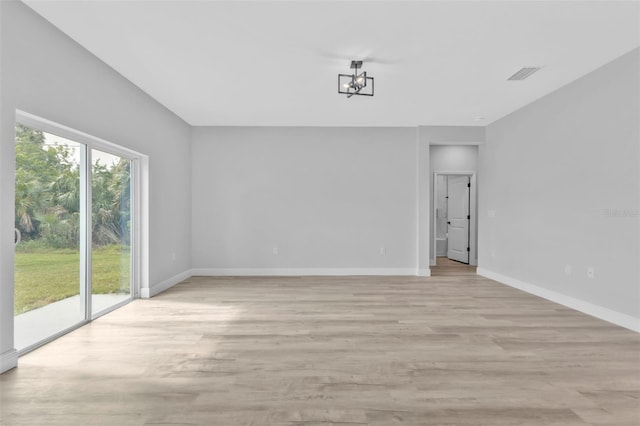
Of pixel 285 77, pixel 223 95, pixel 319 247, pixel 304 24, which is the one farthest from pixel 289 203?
pixel 304 24

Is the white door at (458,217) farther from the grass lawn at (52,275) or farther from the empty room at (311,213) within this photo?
the grass lawn at (52,275)

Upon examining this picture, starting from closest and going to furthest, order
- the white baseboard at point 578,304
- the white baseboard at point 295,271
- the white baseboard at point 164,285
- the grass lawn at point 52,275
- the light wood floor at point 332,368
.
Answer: the light wood floor at point 332,368 → the grass lawn at point 52,275 → the white baseboard at point 578,304 → the white baseboard at point 164,285 → the white baseboard at point 295,271

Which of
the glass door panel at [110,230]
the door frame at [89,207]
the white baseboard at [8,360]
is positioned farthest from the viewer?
the glass door panel at [110,230]

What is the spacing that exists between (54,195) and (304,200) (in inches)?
149

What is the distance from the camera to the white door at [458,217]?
780cm

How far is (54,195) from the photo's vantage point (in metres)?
3.04

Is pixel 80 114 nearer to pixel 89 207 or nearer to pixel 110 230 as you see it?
pixel 89 207

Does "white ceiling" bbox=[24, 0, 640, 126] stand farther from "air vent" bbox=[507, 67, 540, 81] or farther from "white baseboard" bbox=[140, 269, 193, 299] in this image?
"white baseboard" bbox=[140, 269, 193, 299]

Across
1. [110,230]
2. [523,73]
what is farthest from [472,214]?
[110,230]

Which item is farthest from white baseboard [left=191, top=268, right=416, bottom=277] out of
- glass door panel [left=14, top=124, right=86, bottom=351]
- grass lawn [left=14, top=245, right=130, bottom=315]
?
glass door panel [left=14, top=124, right=86, bottom=351]

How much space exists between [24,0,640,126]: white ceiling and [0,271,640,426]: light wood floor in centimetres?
276

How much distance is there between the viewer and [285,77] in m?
3.84

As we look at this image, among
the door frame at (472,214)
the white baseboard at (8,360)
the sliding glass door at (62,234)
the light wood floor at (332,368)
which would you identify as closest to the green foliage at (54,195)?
the sliding glass door at (62,234)

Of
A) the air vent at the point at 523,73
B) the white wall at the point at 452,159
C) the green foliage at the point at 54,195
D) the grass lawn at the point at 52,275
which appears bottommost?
the grass lawn at the point at 52,275
